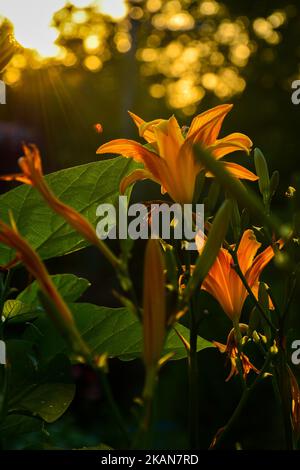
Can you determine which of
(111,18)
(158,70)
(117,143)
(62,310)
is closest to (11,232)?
(62,310)

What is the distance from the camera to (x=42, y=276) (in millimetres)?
264

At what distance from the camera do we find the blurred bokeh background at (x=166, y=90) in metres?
3.01

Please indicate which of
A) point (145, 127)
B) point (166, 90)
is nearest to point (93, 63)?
point (166, 90)

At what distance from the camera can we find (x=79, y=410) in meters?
3.71

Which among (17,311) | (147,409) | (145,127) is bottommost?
(147,409)

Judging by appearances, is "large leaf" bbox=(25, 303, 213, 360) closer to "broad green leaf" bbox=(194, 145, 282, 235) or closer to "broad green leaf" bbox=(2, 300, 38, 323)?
"broad green leaf" bbox=(2, 300, 38, 323)

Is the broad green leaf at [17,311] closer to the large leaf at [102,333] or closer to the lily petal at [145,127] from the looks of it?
the large leaf at [102,333]

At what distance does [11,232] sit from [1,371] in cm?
16

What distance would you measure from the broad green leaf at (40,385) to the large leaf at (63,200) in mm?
66

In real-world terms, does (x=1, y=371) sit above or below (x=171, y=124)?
below

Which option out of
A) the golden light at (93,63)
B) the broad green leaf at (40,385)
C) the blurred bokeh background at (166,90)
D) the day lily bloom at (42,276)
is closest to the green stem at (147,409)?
the day lily bloom at (42,276)

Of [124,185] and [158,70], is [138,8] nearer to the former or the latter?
[158,70]

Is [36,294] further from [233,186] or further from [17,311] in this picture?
[233,186]

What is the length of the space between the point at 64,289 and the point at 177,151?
4.7 inches
